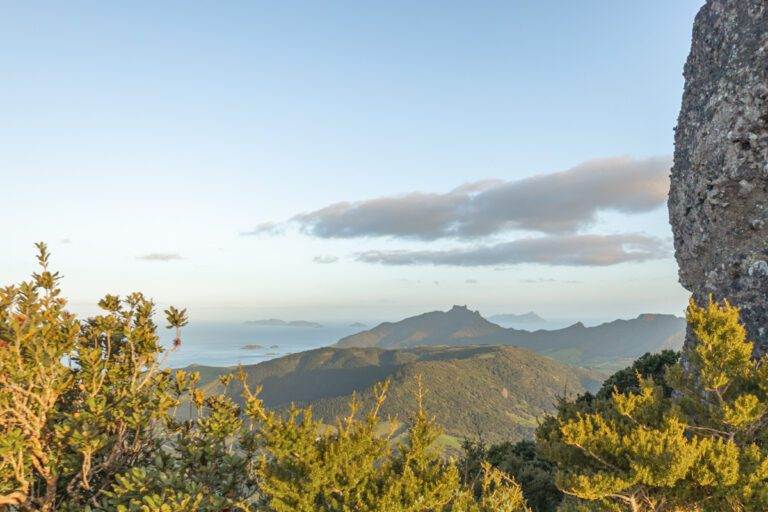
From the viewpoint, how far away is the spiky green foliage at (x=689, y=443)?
11.6m

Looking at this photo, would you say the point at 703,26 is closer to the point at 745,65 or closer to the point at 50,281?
the point at 745,65

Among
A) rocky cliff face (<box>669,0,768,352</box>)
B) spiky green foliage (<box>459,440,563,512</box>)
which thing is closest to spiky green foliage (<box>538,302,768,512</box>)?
rocky cliff face (<box>669,0,768,352</box>)

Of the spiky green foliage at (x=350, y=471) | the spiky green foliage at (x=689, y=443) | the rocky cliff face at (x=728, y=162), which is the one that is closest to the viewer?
the spiky green foliage at (x=350, y=471)

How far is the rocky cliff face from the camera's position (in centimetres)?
2102

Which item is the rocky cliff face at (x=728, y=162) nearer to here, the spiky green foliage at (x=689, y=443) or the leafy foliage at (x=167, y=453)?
the spiky green foliage at (x=689, y=443)

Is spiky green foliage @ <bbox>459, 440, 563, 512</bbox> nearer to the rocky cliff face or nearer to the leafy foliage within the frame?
the rocky cliff face

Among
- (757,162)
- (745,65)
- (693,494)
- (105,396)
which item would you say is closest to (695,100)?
(745,65)

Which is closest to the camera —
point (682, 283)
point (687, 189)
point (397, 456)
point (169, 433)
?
point (397, 456)

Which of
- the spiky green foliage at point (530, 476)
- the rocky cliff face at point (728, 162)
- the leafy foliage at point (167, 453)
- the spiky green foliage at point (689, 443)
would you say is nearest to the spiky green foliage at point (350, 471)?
the leafy foliage at point (167, 453)

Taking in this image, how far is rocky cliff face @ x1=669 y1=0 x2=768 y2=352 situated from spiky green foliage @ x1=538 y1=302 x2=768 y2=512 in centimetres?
928

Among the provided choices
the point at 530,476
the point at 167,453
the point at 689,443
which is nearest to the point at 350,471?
the point at 167,453

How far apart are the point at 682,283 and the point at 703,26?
610 inches

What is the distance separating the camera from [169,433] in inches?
408

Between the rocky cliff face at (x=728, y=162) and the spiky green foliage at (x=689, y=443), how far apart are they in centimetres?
928
